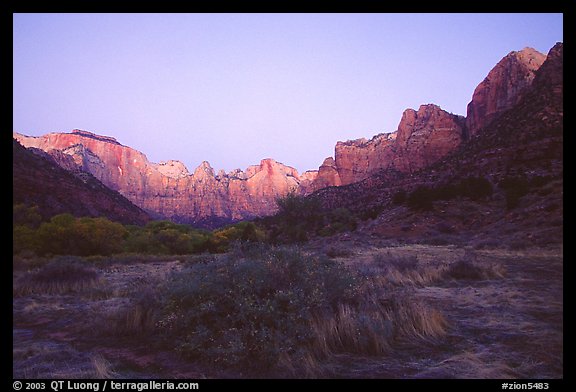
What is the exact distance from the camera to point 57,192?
39.2 metres

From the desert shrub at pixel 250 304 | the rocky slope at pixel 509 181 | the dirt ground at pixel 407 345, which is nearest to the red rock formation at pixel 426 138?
the rocky slope at pixel 509 181

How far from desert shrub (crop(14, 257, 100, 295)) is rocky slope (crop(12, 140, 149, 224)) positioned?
2195 cm

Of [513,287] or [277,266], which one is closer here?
[277,266]

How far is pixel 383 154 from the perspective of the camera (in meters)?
93.8

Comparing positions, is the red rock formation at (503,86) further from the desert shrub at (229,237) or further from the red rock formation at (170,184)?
the red rock formation at (170,184)

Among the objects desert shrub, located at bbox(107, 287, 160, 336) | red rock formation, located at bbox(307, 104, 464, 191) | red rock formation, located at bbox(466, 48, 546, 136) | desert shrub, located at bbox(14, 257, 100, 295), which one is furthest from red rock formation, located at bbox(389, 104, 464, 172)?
desert shrub, located at bbox(107, 287, 160, 336)

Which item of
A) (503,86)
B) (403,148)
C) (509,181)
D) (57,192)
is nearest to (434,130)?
(403,148)

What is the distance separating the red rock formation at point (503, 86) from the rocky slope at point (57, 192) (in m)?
57.7

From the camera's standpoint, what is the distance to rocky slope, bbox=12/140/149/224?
1359 inches

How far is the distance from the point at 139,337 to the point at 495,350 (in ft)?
16.3

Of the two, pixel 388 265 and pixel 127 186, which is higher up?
pixel 127 186

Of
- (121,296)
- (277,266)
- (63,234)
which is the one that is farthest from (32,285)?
(63,234)

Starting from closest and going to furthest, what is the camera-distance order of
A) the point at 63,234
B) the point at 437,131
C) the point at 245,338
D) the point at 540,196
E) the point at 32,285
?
the point at 245,338 → the point at 32,285 → the point at 63,234 → the point at 540,196 → the point at 437,131

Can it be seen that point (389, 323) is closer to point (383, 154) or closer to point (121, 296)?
point (121, 296)
